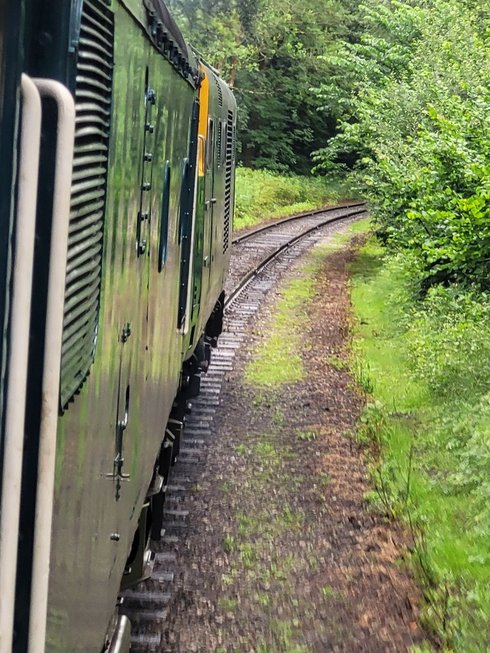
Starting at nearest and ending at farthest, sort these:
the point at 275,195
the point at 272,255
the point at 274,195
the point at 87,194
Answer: the point at 87,194
the point at 272,255
the point at 274,195
the point at 275,195

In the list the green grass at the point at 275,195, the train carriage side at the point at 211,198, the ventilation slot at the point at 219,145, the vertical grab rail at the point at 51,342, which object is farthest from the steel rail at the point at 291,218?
the vertical grab rail at the point at 51,342

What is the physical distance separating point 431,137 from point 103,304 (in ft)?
31.1

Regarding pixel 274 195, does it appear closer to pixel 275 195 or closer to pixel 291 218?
pixel 275 195

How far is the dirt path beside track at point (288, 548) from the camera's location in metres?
5.46

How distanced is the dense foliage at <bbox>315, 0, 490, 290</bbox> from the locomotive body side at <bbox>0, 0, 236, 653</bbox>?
18.3ft

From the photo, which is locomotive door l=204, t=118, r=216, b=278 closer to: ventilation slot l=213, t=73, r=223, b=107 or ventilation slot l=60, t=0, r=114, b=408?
ventilation slot l=213, t=73, r=223, b=107

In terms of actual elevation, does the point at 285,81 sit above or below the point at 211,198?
above

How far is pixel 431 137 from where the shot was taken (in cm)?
1119

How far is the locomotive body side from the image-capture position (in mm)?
1592

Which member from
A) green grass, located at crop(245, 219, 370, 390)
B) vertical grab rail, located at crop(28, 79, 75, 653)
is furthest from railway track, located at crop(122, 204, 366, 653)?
vertical grab rail, located at crop(28, 79, 75, 653)

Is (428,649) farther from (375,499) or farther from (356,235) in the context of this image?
(356,235)

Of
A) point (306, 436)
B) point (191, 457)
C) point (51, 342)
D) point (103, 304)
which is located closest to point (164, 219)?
point (103, 304)

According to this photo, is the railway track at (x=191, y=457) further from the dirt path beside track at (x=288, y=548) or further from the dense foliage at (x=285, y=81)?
the dense foliage at (x=285, y=81)

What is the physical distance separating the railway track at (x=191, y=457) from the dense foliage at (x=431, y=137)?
2.95 metres
